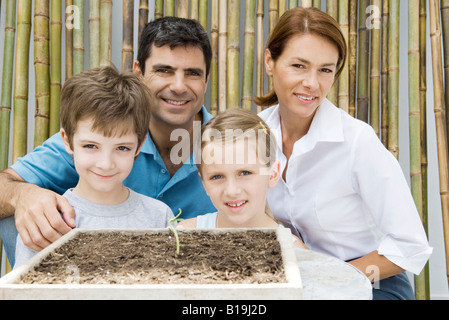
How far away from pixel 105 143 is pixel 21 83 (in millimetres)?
1012

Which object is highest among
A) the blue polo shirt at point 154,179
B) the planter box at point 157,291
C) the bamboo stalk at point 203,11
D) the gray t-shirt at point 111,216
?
the bamboo stalk at point 203,11

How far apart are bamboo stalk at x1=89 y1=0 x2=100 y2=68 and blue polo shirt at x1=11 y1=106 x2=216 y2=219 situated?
0.52 m

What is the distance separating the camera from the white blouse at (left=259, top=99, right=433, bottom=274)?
1.09 meters

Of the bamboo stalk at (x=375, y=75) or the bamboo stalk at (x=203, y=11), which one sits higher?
the bamboo stalk at (x=203, y=11)

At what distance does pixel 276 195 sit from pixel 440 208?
1053 mm

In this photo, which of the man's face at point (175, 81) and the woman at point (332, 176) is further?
the man's face at point (175, 81)

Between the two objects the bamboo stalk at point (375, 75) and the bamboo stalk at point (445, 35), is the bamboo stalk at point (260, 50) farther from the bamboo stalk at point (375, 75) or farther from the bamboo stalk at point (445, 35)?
the bamboo stalk at point (445, 35)

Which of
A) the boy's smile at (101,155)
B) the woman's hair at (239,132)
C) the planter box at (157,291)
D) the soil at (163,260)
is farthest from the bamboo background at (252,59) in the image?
the planter box at (157,291)

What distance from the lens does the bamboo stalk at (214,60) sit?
177 cm

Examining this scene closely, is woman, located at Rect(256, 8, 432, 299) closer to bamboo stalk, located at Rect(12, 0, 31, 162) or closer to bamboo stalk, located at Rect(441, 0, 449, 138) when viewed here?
bamboo stalk, located at Rect(441, 0, 449, 138)

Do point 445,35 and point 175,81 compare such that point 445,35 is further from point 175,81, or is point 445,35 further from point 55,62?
point 55,62

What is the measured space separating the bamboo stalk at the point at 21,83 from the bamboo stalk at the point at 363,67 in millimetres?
1322

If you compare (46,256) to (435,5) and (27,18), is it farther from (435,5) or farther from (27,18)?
(435,5)
